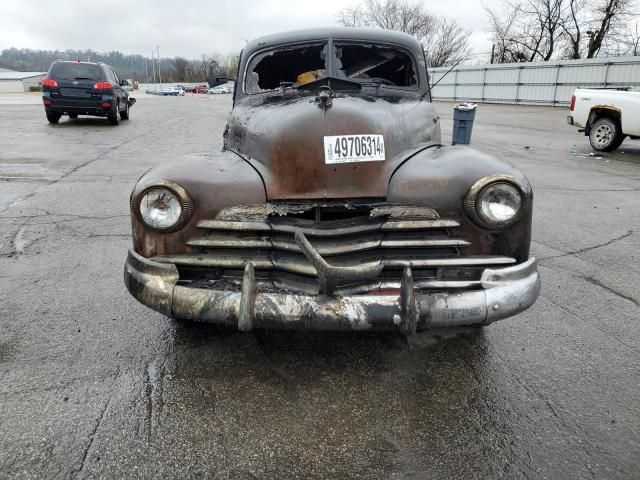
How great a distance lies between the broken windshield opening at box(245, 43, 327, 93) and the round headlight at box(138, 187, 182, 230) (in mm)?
1801

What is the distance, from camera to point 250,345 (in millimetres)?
3051

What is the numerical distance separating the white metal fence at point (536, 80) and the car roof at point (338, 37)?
1847 cm

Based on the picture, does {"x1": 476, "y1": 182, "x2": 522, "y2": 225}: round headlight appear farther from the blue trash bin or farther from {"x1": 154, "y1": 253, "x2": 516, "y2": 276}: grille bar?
the blue trash bin

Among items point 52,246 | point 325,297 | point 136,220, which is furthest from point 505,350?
point 52,246

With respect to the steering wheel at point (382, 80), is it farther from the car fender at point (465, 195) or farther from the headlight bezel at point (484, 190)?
the headlight bezel at point (484, 190)

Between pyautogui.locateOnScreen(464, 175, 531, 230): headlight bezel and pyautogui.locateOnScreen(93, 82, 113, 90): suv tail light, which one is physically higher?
pyautogui.locateOnScreen(93, 82, 113, 90): suv tail light

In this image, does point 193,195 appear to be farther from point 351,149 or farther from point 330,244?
point 351,149

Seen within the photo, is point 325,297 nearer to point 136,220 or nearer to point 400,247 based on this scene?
point 400,247

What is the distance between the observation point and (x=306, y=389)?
2.65 meters

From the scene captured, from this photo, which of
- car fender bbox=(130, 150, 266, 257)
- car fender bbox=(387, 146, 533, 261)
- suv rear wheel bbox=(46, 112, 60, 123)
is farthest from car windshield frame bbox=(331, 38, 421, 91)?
suv rear wheel bbox=(46, 112, 60, 123)

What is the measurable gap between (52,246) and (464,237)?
13.0 feet

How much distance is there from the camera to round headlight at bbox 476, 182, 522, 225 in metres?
2.66

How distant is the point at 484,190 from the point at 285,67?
2391 millimetres

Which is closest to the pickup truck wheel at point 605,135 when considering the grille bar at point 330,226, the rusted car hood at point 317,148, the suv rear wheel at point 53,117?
the rusted car hood at point 317,148
